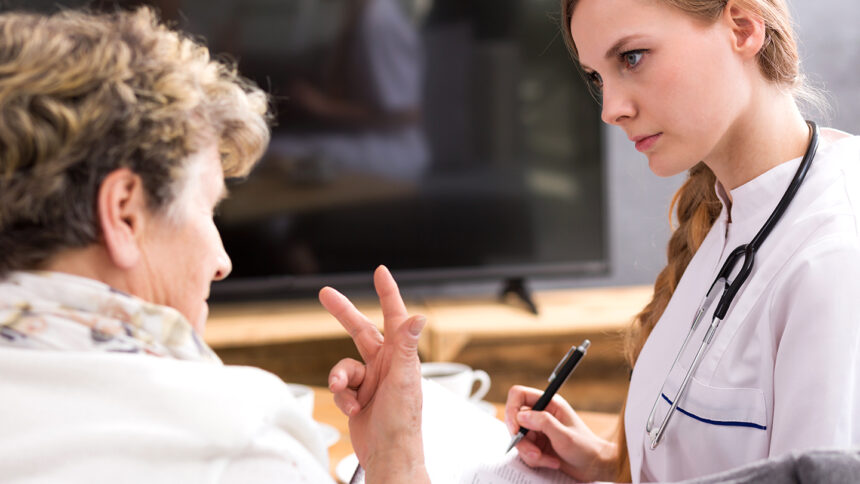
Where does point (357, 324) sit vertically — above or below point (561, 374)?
above

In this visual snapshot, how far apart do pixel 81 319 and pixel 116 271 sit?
0.22 ft

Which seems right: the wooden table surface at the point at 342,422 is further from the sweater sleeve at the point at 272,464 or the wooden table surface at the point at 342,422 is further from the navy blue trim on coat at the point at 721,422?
the sweater sleeve at the point at 272,464

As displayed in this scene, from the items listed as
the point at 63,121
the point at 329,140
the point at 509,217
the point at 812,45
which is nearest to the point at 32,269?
the point at 63,121

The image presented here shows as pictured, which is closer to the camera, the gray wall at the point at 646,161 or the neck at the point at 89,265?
the neck at the point at 89,265

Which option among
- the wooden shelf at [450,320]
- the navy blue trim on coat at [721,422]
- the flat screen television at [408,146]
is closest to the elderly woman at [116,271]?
the navy blue trim on coat at [721,422]

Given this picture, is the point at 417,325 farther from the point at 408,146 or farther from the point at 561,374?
the point at 408,146

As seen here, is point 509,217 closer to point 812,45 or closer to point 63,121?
point 812,45

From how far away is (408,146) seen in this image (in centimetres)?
268

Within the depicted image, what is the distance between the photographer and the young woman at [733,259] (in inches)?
33.5

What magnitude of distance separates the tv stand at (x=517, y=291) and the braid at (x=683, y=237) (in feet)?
4.30

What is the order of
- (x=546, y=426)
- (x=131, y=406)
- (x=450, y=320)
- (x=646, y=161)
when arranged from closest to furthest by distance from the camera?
(x=131, y=406) < (x=546, y=426) < (x=450, y=320) < (x=646, y=161)

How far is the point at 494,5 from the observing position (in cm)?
265

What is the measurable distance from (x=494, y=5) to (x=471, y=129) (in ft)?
1.35

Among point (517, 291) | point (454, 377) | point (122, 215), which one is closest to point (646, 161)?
point (517, 291)
